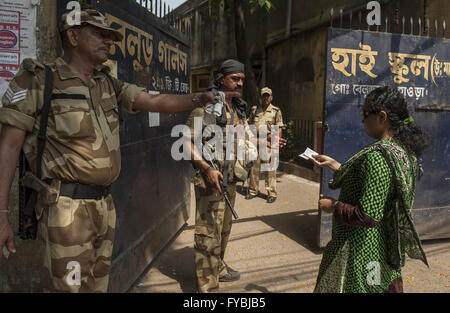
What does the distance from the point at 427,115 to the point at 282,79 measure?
7685 mm

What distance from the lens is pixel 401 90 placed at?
473 cm

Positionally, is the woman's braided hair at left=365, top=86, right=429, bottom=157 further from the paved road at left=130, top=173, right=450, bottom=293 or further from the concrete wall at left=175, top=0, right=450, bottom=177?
the concrete wall at left=175, top=0, right=450, bottom=177

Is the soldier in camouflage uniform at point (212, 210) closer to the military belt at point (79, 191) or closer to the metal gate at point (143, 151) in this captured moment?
the metal gate at point (143, 151)

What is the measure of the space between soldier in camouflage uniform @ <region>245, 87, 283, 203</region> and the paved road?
34.0 inches

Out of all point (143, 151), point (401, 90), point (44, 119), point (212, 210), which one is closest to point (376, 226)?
point (212, 210)

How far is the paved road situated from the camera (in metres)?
3.78

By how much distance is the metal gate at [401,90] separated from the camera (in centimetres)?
447

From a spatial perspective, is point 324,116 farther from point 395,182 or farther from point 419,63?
point 395,182

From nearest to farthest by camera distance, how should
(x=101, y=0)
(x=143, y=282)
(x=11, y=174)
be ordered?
(x=11, y=174) → (x=101, y=0) → (x=143, y=282)

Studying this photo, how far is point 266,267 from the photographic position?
4238 millimetres

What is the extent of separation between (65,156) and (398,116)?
6.11 ft

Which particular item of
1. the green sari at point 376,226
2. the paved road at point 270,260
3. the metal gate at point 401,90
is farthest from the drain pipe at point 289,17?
the green sari at point 376,226
